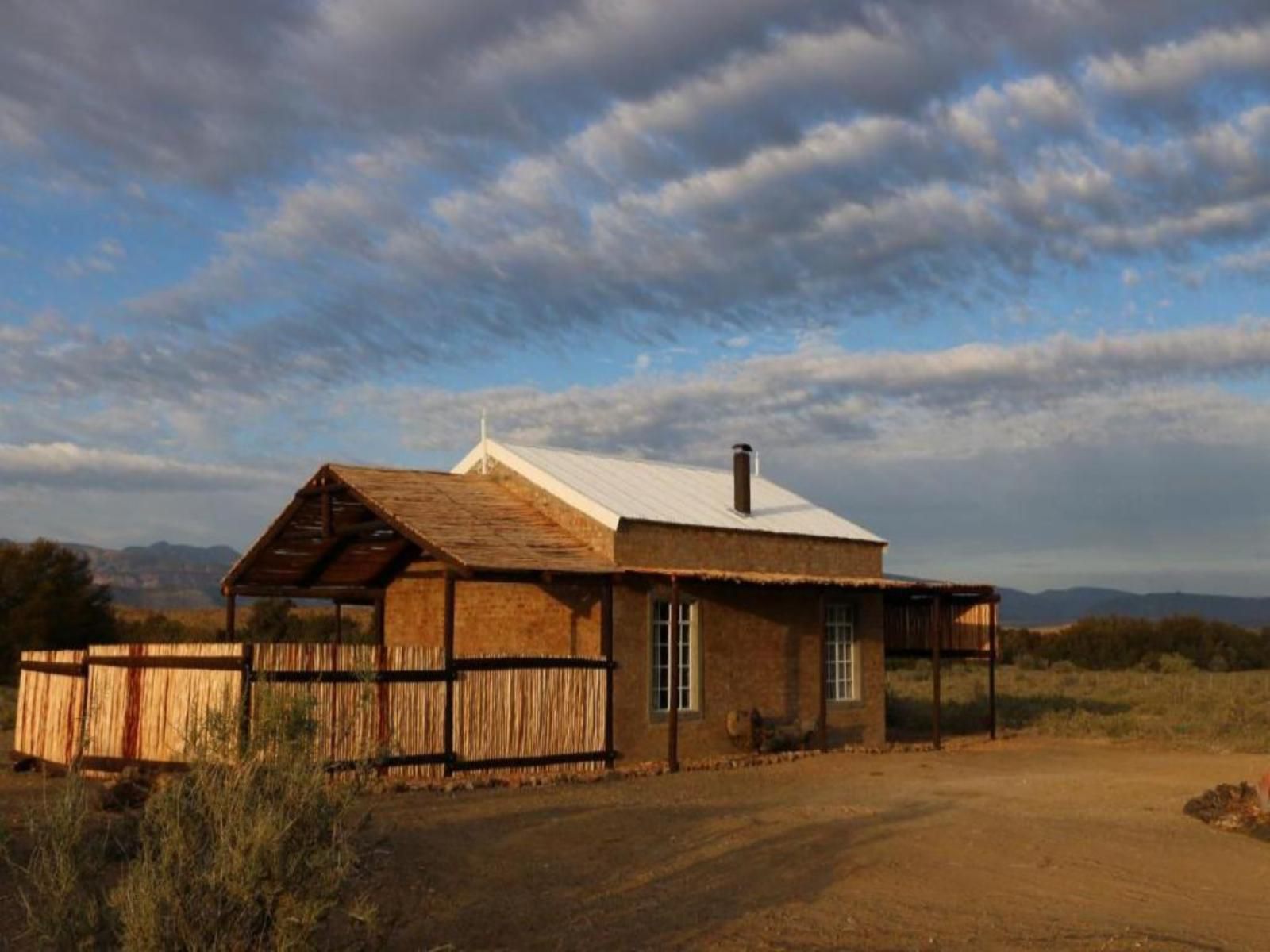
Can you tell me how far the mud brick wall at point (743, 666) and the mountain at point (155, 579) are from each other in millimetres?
114431

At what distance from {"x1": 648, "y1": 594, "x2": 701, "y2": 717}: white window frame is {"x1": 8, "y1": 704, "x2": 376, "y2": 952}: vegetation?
10.9 meters

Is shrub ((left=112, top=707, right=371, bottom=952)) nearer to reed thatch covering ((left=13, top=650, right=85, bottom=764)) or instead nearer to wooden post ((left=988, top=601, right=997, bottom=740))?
reed thatch covering ((left=13, top=650, right=85, bottom=764))

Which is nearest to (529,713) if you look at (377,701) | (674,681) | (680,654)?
(377,701)

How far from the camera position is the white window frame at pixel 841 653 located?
20375 mm

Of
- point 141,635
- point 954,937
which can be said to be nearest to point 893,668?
point 141,635

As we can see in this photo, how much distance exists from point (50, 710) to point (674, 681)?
296 inches

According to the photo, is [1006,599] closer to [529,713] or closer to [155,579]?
[155,579]

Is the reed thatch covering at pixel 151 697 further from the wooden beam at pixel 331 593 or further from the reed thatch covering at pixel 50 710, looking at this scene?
the wooden beam at pixel 331 593

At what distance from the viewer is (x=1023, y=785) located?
1516 centimetres

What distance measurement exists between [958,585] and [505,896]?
1346cm

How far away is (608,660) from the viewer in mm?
16109

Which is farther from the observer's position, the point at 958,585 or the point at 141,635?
the point at 141,635

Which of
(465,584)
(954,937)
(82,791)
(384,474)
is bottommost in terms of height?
(954,937)

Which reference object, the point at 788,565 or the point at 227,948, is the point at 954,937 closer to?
the point at 227,948
